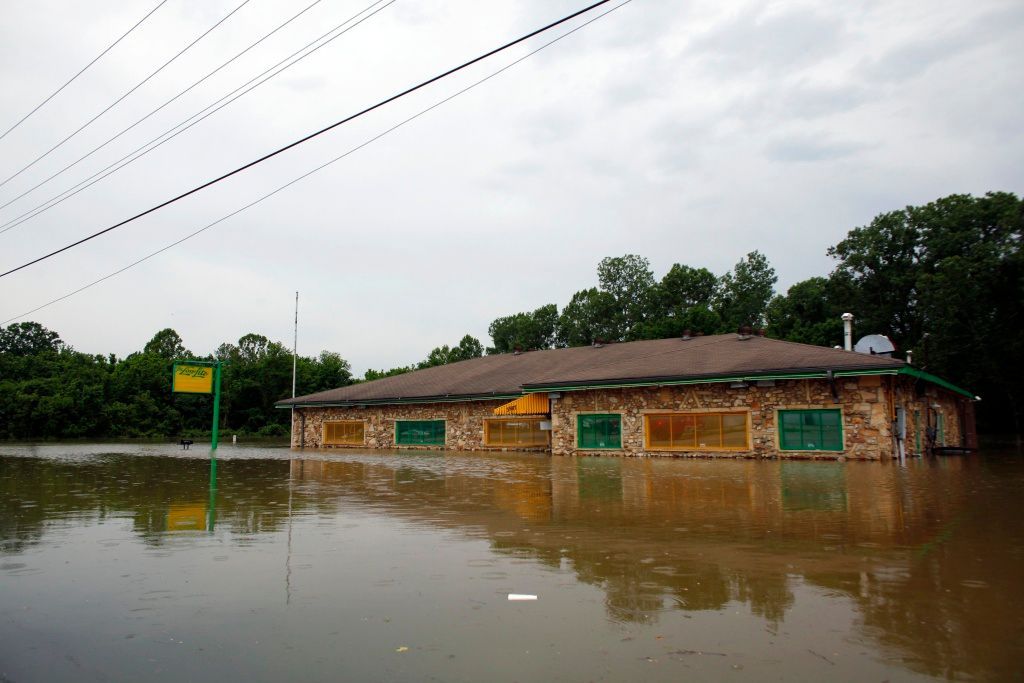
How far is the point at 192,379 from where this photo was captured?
29.9 metres

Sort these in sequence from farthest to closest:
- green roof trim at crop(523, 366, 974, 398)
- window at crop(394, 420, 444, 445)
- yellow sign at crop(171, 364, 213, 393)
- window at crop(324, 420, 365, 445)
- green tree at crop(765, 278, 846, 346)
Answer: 1. green tree at crop(765, 278, 846, 346)
2. window at crop(324, 420, 365, 445)
3. window at crop(394, 420, 444, 445)
4. yellow sign at crop(171, 364, 213, 393)
5. green roof trim at crop(523, 366, 974, 398)

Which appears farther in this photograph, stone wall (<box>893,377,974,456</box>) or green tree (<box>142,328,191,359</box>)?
green tree (<box>142,328,191,359</box>)

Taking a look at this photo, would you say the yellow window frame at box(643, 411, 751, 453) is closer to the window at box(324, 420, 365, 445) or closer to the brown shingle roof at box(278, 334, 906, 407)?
the brown shingle roof at box(278, 334, 906, 407)

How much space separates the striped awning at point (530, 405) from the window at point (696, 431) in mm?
4472

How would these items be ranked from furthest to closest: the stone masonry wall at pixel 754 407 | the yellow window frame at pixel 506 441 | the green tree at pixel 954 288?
1. the green tree at pixel 954 288
2. the yellow window frame at pixel 506 441
3. the stone masonry wall at pixel 754 407

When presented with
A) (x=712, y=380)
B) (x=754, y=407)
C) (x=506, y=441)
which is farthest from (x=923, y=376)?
(x=506, y=441)

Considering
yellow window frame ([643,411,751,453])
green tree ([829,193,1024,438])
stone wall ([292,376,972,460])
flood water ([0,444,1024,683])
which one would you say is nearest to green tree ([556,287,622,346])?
green tree ([829,193,1024,438])

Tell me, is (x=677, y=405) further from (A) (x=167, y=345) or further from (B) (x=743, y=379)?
(A) (x=167, y=345)

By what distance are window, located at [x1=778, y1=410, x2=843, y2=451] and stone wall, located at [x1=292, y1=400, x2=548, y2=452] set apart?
981 centimetres

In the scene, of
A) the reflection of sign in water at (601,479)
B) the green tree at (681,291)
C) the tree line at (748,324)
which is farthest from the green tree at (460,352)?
the reflection of sign in water at (601,479)

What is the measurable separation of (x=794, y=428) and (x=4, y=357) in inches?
2777

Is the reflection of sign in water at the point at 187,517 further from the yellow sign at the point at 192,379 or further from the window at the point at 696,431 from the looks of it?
the yellow sign at the point at 192,379

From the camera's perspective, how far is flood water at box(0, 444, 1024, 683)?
4227mm

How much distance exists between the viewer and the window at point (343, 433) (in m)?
36.8
